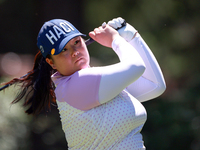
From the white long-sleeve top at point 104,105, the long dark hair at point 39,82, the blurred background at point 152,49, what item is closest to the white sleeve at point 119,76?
the white long-sleeve top at point 104,105

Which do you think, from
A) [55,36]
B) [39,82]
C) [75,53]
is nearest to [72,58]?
[75,53]

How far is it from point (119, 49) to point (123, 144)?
0.45 m

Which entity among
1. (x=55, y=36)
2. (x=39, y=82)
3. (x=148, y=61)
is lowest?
(x=39, y=82)

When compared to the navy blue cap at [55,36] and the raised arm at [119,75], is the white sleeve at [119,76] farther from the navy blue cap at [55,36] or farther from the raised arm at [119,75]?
the navy blue cap at [55,36]

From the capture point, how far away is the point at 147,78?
1.58 m

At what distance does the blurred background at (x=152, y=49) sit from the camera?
371 centimetres

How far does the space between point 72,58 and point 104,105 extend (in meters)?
0.28

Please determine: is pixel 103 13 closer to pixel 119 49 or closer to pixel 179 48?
pixel 179 48

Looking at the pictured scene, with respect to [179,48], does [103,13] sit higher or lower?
higher

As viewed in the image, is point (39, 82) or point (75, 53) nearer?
point (75, 53)

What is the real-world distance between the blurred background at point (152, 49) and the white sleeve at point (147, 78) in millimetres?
2018

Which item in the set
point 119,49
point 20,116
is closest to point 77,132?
point 119,49

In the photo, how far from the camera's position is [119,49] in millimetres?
1364

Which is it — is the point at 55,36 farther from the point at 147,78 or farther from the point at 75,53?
the point at 147,78
